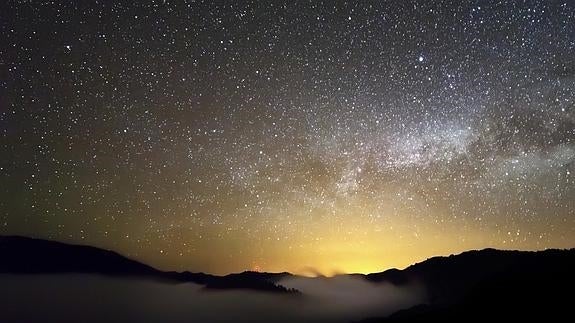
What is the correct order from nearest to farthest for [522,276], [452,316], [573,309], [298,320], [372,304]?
[573,309] < [452,316] < [522,276] < [298,320] < [372,304]

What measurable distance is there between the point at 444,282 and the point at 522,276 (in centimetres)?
10410

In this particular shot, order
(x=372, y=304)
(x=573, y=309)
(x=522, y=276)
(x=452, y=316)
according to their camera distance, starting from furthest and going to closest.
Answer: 1. (x=372, y=304)
2. (x=522, y=276)
3. (x=452, y=316)
4. (x=573, y=309)

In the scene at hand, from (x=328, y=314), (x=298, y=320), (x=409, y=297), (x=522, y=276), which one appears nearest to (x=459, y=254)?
(x=409, y=297)

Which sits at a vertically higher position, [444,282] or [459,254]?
[459,254]

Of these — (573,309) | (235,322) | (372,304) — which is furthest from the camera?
(235,322)

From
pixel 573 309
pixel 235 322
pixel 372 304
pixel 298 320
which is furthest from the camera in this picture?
pixel 235 322

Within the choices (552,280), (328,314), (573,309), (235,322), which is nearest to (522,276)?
(552,280)

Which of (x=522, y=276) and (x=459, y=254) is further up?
(x=459, y=254)

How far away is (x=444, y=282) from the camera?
591ft

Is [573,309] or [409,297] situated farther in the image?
[409,297]

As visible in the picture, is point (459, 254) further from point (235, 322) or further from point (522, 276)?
point (522, 276)

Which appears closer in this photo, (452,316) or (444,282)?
(452,316)

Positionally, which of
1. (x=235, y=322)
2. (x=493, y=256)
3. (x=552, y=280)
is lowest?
(x=235, y=322)

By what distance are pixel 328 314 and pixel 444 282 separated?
4601 cm
